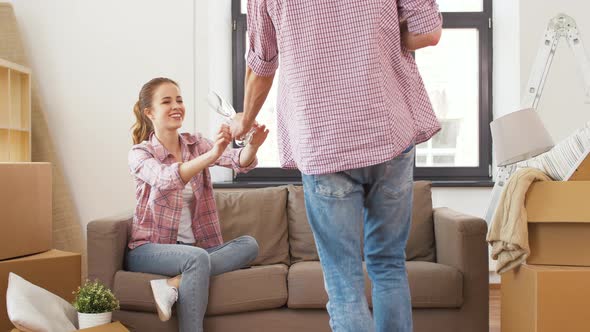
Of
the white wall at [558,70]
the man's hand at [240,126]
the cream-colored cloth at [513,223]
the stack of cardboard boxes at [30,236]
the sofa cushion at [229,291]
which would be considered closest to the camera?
the man's hand at [240,126]

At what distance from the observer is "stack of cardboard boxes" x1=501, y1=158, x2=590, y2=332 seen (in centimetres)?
246

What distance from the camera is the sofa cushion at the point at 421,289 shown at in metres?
2.88

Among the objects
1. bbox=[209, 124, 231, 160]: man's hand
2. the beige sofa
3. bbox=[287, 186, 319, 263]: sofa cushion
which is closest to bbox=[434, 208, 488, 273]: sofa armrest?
the beige sofa

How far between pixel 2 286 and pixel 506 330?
2053 mm

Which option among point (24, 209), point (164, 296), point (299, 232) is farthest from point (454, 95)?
point (24, 209)

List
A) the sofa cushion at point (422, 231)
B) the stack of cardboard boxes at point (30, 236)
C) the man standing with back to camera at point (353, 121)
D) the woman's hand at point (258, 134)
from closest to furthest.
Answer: the man standing with back to camera at point (353, 121)
the woman's hand at point (258, 134)
the stack of cardboard boxes at point (30, 236)
the sofa cushion at point (422, 231)

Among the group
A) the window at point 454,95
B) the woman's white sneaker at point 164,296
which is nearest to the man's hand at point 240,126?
the woman's white sneaker at point 164,296

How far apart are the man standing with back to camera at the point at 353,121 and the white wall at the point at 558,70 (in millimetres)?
2809

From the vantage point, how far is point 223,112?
2.50 meters

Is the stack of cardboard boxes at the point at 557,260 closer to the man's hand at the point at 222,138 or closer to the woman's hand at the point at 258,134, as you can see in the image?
the woman's hand at the point at 258,134

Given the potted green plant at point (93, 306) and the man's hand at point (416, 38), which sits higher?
the man's hand at point (416, 38)

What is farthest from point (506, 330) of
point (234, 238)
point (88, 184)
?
point (88, 184)

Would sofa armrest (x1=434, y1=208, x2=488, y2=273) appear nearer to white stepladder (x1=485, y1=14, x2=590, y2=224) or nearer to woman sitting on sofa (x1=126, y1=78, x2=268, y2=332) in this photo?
white stepladder (x1=485, y1=14, x2=590, y2=224)

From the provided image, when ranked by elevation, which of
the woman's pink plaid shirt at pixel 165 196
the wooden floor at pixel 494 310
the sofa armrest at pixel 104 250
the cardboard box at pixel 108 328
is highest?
the woman's pink plaid shirt at pixel 165 196
